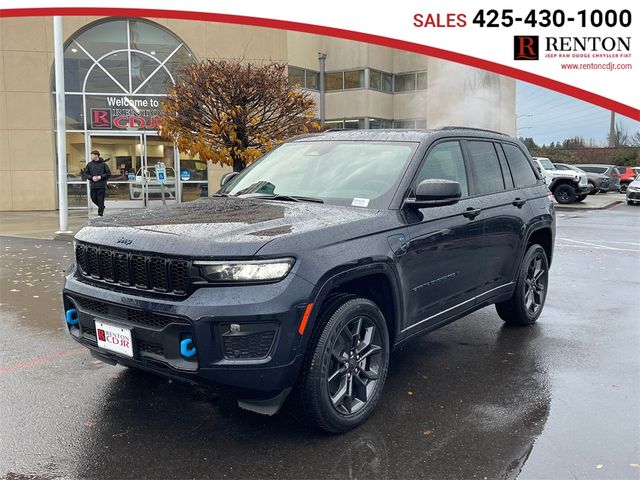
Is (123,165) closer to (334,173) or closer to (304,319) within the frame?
(334,173)

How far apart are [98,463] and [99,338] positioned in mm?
681

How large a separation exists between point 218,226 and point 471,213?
2090mm

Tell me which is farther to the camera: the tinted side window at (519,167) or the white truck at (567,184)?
the white truck at (567,184)

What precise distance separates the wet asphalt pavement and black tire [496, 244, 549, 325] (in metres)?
0.12

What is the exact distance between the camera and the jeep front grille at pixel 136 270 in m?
3.18

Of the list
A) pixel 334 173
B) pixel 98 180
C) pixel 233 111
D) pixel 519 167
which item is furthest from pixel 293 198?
pixel 98 180

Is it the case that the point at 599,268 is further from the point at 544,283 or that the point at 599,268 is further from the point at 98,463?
the point at 98,463

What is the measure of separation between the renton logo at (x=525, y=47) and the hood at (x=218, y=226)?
28.8 ft

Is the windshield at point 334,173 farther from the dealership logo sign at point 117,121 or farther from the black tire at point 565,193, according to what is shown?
the black tire at point 565,193

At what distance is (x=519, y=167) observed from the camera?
5.77 metres

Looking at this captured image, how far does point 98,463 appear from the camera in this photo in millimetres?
3166

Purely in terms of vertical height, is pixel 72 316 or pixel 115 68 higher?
pixel 115 68

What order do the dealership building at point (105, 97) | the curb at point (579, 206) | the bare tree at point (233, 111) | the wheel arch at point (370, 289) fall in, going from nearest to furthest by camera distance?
the wheel arch at point (370, 289) → the bare tree at point (233, 111) → the dealership building at point (105, 97) → the curb at point (579, 206)

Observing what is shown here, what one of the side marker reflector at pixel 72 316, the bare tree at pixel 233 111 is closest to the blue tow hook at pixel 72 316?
the side marker reflector at pixel 72 316
